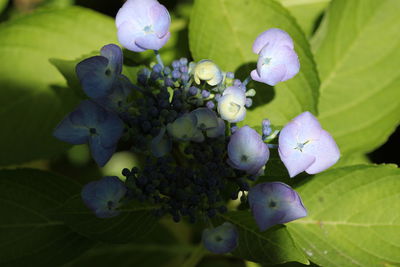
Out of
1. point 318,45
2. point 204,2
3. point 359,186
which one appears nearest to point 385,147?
point 318,45

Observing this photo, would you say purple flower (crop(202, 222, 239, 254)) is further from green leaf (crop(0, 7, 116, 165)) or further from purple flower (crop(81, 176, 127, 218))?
green leaf (crop(0, 7, 116, 165))

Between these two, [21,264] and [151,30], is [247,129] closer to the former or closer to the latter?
[151,30]

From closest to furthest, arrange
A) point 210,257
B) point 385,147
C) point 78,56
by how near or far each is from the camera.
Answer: point 78,56
point 210,257
point 385,147

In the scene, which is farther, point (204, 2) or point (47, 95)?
point (47, 95)

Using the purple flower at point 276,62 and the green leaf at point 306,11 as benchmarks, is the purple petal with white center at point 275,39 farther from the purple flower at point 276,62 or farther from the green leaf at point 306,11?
the green leaf at point 306,11

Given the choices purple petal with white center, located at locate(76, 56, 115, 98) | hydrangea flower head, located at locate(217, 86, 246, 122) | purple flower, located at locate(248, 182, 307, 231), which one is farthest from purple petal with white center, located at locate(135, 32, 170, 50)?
purple flower, located at locate(248, 182, 307, 231)

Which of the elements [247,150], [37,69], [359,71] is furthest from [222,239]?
[37,69]

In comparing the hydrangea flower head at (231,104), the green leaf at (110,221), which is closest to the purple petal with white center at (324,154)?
the hydrangea flower head at (231,104)
